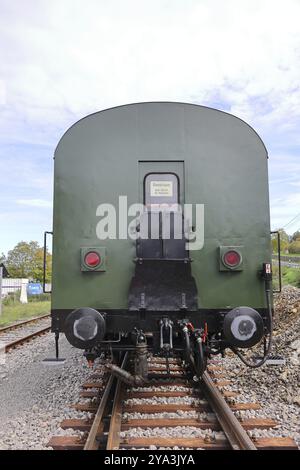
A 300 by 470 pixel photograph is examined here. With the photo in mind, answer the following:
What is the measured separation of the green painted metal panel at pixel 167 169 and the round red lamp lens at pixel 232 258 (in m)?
0.10

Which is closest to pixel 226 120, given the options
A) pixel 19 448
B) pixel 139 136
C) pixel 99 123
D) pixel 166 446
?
pixel 139 136

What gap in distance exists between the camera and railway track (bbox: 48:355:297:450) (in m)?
3.74

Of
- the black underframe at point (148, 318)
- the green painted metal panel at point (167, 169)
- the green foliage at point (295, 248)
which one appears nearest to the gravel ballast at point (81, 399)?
the black underframe at point (148, 318)

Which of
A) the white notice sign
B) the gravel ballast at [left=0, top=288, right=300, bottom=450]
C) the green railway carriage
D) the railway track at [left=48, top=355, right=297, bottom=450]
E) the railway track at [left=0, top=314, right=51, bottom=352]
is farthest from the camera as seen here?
the railway track at [left=0, top=314, right=51, bottom=352]

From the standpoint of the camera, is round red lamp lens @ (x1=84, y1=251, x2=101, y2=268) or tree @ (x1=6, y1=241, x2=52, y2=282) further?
tree @ (x1=6, y1=241, x2=52, y2=282)

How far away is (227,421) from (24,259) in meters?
70.5

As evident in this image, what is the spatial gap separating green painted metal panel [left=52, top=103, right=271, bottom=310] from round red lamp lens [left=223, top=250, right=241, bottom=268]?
101mm

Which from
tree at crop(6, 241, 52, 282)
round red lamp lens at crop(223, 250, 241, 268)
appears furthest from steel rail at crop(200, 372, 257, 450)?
tree at crop(6, 241, 52, 282)

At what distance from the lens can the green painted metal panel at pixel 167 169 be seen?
4.75 meters

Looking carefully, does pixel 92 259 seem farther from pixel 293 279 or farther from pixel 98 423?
pixel 293 279

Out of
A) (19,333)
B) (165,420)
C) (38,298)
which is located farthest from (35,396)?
(38,298)

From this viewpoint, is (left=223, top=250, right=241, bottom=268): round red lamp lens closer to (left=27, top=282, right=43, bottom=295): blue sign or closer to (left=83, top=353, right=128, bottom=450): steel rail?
(left=83, top=353, right=128, bottom=450): steel rail

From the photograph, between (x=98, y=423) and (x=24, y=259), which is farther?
(x=24, y=259)

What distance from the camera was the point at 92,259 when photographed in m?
4.74
